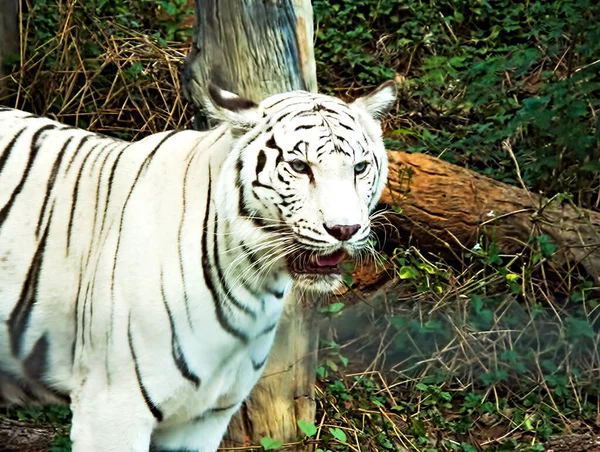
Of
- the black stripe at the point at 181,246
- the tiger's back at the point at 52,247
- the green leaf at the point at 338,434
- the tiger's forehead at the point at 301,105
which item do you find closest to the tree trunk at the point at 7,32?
the tiger's back at the point at 52,247

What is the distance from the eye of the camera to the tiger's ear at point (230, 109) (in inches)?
112

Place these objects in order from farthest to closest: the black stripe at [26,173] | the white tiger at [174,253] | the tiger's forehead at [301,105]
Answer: the black stripe at [26,173]
the tiger's forehead at [301,105]
the white tiger at [174,253]

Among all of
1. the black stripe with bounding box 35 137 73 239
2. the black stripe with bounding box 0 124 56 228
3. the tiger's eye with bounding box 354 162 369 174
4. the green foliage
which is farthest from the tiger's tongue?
the green foliage

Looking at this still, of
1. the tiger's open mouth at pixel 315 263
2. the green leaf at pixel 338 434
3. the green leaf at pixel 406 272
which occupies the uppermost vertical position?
the tiger's open mouth at pixel 315 263

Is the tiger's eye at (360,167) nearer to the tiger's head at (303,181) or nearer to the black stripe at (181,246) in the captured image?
the tiger's head at (303,181)

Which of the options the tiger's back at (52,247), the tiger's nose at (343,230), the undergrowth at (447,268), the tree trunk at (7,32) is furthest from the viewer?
the tree trunk at (7,32)

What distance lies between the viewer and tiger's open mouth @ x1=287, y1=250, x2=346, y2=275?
2875mm

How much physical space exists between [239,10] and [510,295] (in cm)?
216

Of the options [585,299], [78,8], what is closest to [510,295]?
[585,299]

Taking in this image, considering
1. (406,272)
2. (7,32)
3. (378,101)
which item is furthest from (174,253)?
(7,32)

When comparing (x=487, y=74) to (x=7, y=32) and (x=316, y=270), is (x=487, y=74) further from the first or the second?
(x=316, y=270)

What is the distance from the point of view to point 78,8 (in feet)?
18.4

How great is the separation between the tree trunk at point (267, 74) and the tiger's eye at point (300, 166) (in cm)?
100

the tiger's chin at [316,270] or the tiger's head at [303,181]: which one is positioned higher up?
the tiger's head at [303,181]
